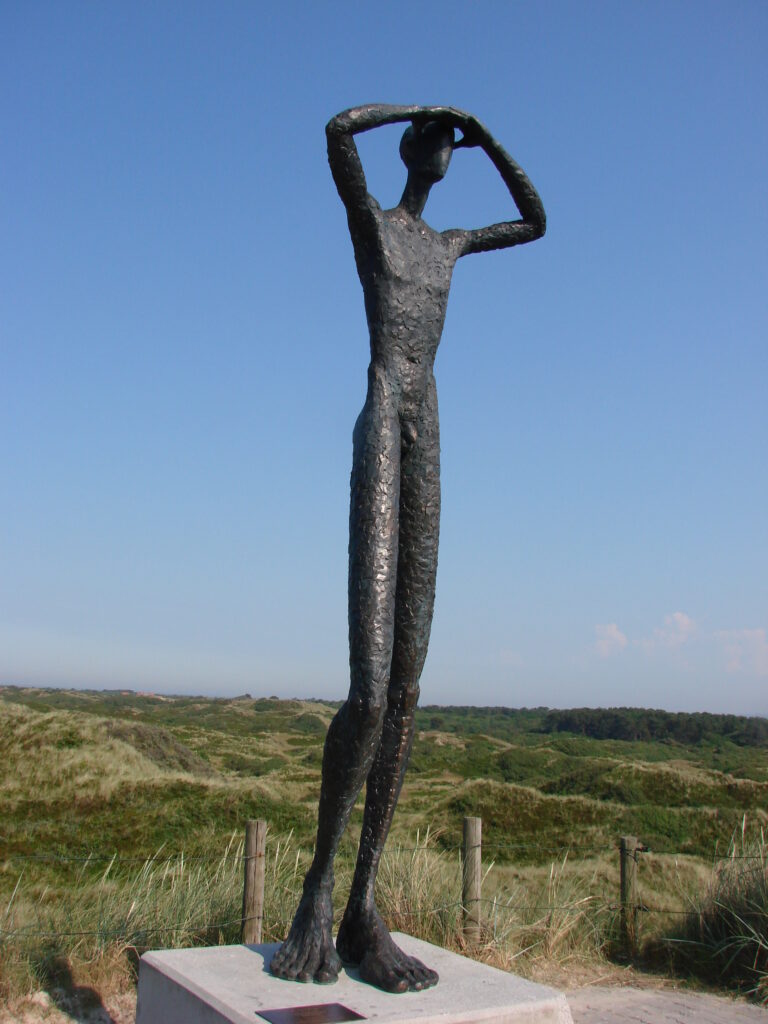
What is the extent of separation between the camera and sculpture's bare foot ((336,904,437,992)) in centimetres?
357

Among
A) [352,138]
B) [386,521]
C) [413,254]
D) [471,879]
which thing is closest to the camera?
[386,521]

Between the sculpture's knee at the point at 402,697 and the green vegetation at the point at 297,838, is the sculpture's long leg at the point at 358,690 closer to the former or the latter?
the sculpture's knee at the point at 402,697

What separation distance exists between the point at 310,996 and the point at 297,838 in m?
7.54

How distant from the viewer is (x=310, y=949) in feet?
12.0

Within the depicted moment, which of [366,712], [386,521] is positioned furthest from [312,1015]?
[386,521]

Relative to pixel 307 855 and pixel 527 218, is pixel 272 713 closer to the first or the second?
pixel 307 855

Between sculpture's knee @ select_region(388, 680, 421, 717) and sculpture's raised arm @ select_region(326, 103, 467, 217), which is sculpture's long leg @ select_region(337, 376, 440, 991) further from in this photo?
sculpture's raised arm @ select_region(326, 103, 467, 217)

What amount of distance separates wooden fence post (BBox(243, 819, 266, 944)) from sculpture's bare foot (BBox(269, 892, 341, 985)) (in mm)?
2407

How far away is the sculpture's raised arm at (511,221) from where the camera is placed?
4660 mm

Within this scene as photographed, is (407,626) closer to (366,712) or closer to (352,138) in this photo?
(366,712)

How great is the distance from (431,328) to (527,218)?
3.51 feet

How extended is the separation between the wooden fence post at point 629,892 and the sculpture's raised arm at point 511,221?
515cm

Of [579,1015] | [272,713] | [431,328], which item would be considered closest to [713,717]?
[272,713]

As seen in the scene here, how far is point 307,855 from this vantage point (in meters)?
8.75
